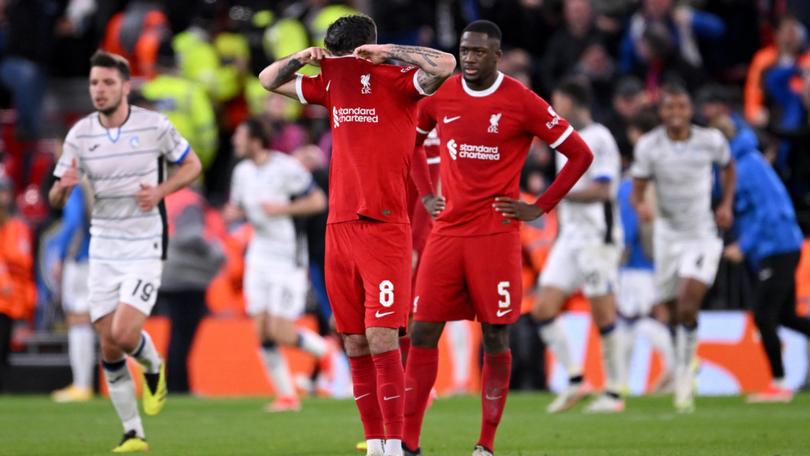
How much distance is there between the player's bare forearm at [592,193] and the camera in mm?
14484

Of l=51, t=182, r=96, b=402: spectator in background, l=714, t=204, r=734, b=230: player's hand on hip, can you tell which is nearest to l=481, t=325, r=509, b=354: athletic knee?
l=714, t=204, r=734, b=230: player's hand on hip

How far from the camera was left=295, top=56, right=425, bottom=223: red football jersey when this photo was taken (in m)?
9.12

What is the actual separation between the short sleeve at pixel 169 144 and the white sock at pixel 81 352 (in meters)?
7.05

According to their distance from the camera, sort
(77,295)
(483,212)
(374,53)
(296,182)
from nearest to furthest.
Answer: (374,53), (483,212), (296,182), (77,295)

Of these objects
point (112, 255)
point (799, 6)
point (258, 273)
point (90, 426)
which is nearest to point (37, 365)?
point (258, 273)

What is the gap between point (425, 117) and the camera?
10352 mm

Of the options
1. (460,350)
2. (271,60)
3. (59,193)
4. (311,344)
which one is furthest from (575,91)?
(271,60)

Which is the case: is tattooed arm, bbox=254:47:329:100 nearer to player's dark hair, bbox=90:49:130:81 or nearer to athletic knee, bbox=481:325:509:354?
athletic knee, bbox=481:325:509:354

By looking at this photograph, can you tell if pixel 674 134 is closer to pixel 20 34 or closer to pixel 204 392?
pixel 204 392

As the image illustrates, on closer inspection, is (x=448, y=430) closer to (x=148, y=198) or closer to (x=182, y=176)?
(x=182, y=176)

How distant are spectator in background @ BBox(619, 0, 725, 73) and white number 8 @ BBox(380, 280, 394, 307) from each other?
38.4ft

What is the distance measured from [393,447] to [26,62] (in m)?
15.3

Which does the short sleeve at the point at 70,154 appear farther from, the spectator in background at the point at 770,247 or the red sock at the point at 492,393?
the spectator in background at the point at 770,247

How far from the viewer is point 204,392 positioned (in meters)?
18.8
